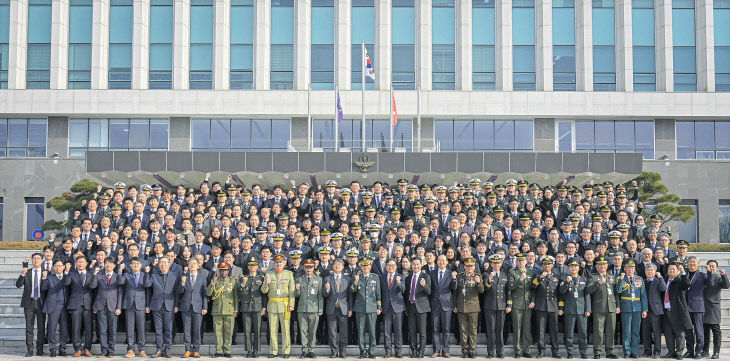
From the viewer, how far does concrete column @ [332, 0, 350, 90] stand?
3509cm

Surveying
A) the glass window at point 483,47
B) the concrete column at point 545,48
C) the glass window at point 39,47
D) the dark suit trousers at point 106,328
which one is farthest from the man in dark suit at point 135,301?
the concrete column at point 545,48

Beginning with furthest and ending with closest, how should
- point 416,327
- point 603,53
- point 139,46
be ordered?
point 603,53 → point 139,46 → point 416,327

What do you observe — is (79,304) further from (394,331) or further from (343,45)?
(343,45)

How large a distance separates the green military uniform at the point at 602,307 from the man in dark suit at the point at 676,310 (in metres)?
1.02

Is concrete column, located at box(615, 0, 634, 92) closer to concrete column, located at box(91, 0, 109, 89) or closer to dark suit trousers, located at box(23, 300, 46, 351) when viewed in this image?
concrete column, located at box(91, 0, 109, 89)

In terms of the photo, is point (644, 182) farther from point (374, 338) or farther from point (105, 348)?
point (105, 348)

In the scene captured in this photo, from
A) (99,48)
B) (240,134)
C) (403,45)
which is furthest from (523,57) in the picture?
(99,48)

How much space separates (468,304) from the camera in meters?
13.4

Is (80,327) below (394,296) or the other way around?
below

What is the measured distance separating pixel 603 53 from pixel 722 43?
19.0 feet

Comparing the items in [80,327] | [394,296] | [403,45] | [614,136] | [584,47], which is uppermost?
[403,45]

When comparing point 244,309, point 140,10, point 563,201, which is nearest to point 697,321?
point 563,201

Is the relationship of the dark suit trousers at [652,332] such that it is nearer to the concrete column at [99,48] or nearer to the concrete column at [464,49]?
the concrete column at [464,49]

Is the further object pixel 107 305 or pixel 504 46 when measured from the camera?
pixel 504 46
